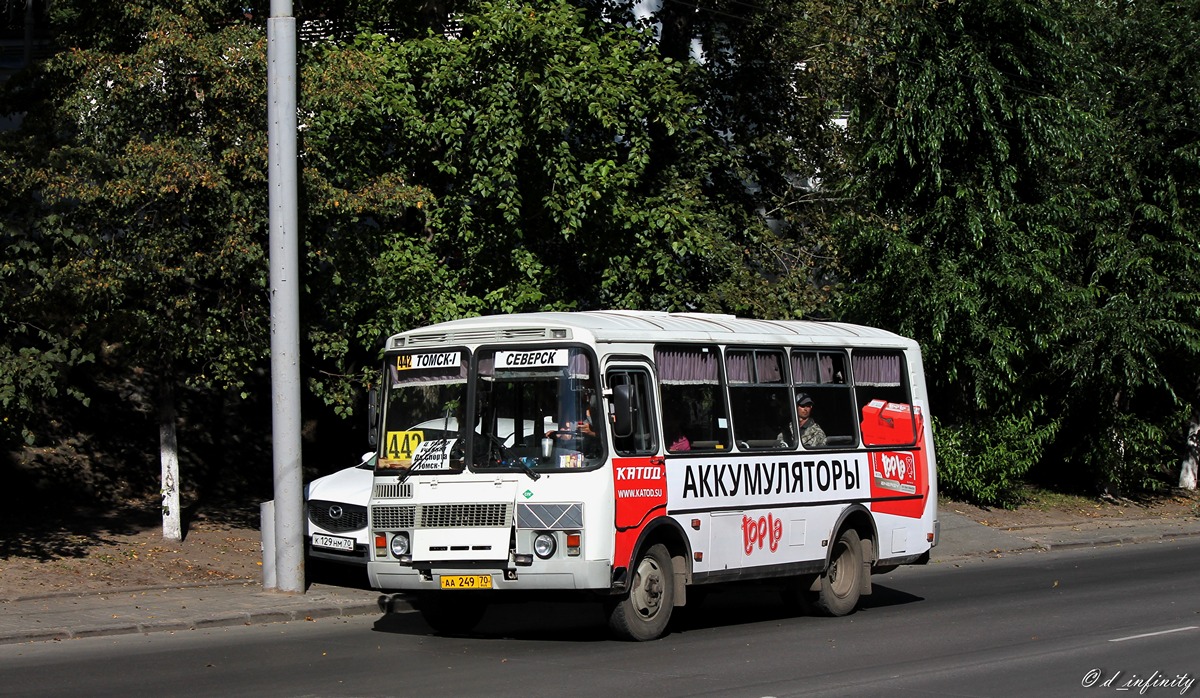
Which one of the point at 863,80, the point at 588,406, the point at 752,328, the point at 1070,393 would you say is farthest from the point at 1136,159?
the point at 588,406

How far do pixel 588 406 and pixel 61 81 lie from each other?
988 cm

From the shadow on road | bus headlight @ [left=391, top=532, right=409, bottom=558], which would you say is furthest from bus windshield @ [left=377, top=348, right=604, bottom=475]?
the shadow on road

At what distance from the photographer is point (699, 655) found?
37.0ft

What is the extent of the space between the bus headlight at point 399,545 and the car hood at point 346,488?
3.11 metres

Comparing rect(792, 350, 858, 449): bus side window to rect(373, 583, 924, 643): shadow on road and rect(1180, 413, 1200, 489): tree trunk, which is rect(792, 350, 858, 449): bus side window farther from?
rect(1180, 413, 1200, 489): tree trunk

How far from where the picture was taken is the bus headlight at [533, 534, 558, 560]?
447 inches

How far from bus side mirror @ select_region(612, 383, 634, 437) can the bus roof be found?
1.64 ft

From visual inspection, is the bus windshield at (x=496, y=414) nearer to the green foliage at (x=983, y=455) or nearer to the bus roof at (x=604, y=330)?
the bus roof at (x=604, y=330)

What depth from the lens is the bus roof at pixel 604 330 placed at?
11.9m

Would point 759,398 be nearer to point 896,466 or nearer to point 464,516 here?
point 896,466

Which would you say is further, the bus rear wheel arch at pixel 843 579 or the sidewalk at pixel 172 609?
the bus rear wheel arch at pixel 843 579

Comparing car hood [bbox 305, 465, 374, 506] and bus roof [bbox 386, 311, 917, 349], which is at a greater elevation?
bus roof [bbox 386, 311, 917, 349]

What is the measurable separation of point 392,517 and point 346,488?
376 cm

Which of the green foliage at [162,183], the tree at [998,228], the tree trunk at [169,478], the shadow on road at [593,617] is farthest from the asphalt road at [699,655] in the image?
the tree at [998,228]
